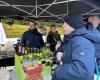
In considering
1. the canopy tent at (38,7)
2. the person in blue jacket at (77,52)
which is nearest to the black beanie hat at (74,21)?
the person in blue jacket at (77,52)

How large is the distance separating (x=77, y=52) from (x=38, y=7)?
6787 mm

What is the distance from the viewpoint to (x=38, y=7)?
358 inches

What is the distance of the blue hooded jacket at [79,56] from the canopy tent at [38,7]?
5429 mm

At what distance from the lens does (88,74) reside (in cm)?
240

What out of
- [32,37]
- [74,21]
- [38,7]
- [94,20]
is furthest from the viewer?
[38,7]

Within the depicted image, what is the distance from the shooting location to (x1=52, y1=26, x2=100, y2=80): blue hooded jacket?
2.38 meters

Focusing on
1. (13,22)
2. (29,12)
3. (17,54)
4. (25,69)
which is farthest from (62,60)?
(13,22)

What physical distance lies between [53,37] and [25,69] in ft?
13.6

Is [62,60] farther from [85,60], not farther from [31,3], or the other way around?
[31,3]

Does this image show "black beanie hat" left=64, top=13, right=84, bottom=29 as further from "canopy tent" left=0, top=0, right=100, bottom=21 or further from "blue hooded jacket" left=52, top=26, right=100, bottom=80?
"canopy tent" left=0, top=0, right=100, bottom=21

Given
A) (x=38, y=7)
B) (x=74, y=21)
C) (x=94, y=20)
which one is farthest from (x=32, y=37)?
(x=74, y=21)

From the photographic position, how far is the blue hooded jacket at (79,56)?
2385mm

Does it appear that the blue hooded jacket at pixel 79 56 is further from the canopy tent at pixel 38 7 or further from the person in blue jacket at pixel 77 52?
the canopy tent at pixel 38 7

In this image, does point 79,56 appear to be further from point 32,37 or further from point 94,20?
point 32,37
